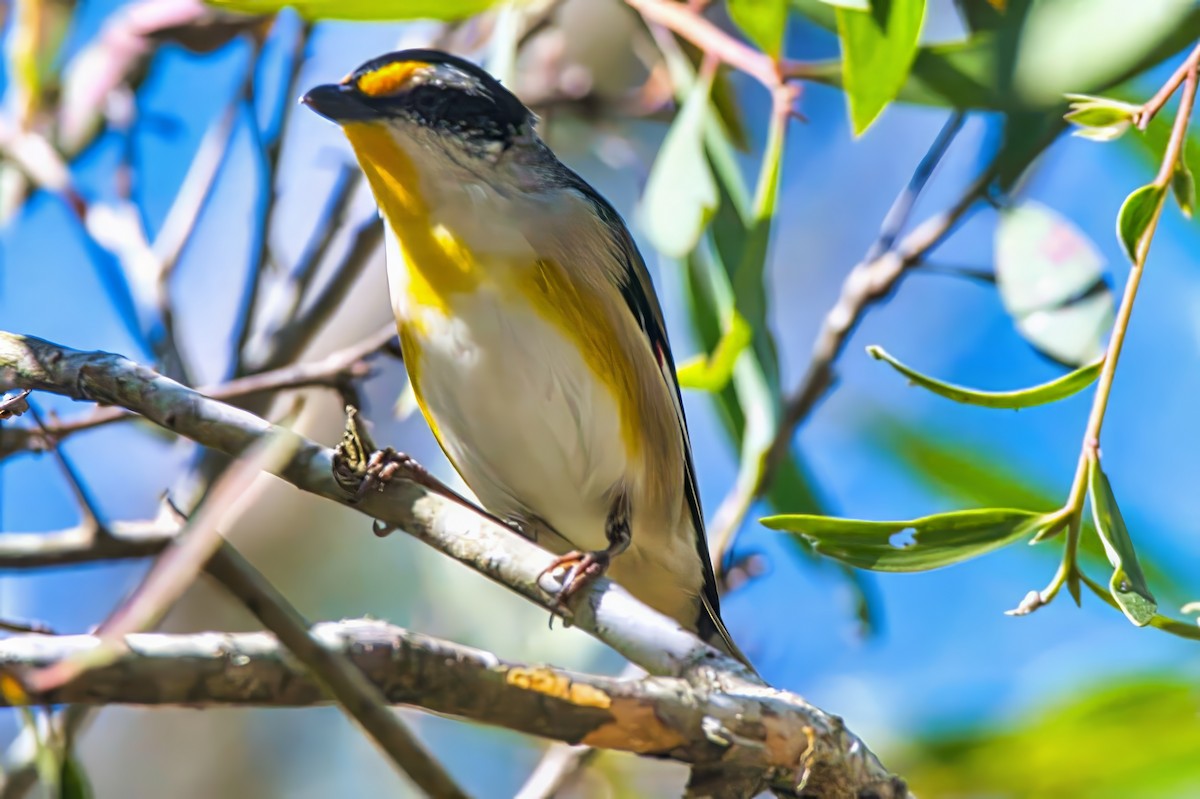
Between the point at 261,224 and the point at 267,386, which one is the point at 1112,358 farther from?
the point at 261,224

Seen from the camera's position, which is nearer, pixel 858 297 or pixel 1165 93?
pixel 1165 93

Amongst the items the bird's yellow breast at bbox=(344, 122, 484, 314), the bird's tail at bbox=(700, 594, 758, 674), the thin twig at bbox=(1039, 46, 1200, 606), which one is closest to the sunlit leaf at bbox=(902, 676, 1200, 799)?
the bird's tail at bbox=(700, 594, 758, 674)

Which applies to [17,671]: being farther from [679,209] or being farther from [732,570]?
[732,570]

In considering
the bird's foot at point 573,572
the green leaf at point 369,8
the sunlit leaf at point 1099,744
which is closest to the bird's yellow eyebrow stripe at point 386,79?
the green leaf at point 369,8

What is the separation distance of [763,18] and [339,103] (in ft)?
2.24

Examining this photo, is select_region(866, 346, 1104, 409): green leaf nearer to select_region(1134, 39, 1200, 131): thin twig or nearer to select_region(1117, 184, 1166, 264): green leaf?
select_region(1117, 184, 1166, 264): green leaf

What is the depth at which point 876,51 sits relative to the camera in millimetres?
1789

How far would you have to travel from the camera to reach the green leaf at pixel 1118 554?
1293 millimetres

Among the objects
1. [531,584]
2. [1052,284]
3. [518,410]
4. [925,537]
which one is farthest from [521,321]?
[1052,284]

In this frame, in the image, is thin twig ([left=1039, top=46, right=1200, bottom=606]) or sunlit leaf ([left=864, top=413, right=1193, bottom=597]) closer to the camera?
thin twig ([left=1039, top=46, right=1200, bottom=606])

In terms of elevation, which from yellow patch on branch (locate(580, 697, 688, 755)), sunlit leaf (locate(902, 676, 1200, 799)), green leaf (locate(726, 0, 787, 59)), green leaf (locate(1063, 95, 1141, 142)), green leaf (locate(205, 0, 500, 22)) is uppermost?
green leaf (locate(205, 0, 500, 22))

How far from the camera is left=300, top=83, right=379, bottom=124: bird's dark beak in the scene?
1.78 m

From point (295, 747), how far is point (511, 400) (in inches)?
132

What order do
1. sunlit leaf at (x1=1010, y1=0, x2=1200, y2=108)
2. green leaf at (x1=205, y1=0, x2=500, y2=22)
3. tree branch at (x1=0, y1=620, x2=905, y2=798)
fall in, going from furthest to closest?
green leaf at (x1=205, y1=0, x2=500, y2=22), sunlit leaf at (x1=1010, y1=0, x2=1200, y2=108), tree branch at (x1=0, y1=620, x2=905, y2=798)
